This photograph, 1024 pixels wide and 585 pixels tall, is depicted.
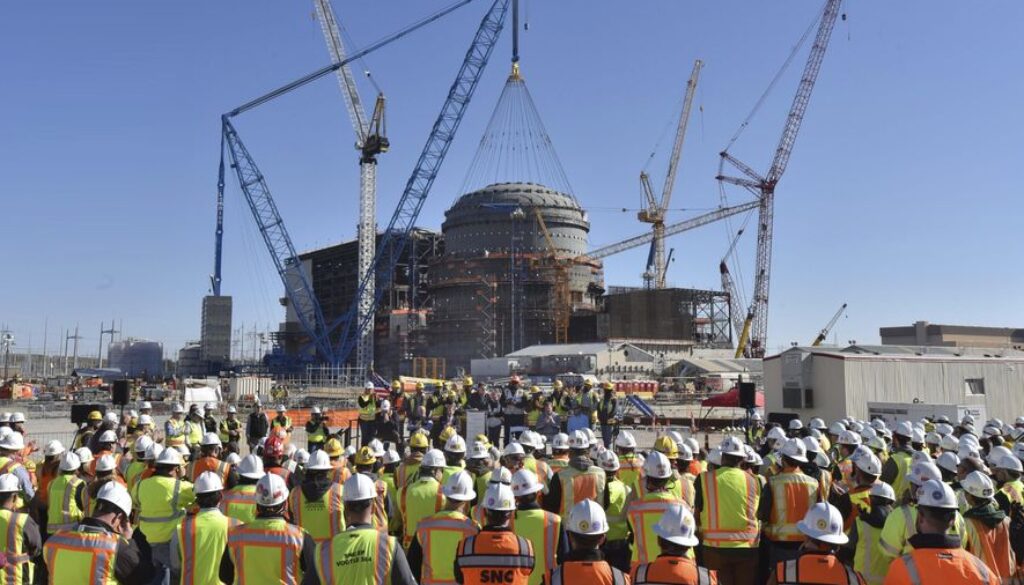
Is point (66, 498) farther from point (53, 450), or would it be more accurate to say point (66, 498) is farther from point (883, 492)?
point (883, 492)

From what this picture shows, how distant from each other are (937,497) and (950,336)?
158657 millimetres

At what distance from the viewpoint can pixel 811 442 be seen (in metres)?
9.54

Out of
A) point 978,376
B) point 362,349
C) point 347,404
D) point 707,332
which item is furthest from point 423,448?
point 707,332

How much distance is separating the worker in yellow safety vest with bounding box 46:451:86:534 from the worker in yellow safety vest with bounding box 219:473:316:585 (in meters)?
4.27

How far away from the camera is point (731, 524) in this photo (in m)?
7.08

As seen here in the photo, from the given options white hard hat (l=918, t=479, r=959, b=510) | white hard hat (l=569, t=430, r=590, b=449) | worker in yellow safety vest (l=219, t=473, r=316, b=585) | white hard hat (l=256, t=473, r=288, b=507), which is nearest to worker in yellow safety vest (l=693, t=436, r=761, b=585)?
white hard hat (l=918, t=479, r=959, b=510)

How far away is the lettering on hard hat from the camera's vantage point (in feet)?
16.6

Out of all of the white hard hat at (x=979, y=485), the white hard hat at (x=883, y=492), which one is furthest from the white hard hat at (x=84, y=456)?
the white hard hat at (x=979, y=485)

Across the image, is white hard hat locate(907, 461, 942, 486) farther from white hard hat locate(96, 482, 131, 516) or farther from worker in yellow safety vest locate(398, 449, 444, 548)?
white hard hat locate(96, 482, 131, 516)

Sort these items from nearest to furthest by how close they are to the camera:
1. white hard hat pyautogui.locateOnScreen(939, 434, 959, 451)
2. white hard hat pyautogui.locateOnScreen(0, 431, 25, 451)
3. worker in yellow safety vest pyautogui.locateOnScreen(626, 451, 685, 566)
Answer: worker in yellow safety vest pyautogui.locateOnScreen(626, 451, 685, 566) < white hard hat pyautogui.locateOnScreen(0, 431, 25, 451) < white hard hat pyautogui.locateOnScreen(939, 434, 959, 451)

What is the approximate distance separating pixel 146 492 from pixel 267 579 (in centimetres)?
282

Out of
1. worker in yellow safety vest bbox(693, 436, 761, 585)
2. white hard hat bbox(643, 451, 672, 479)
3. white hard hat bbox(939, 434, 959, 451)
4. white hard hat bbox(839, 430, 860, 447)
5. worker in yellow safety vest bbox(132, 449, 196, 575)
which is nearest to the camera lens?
white hard hat bbox(643, 451, 672, 479)

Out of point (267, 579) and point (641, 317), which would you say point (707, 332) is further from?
point (267, 579)

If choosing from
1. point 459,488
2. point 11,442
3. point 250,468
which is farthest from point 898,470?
point 11,442
